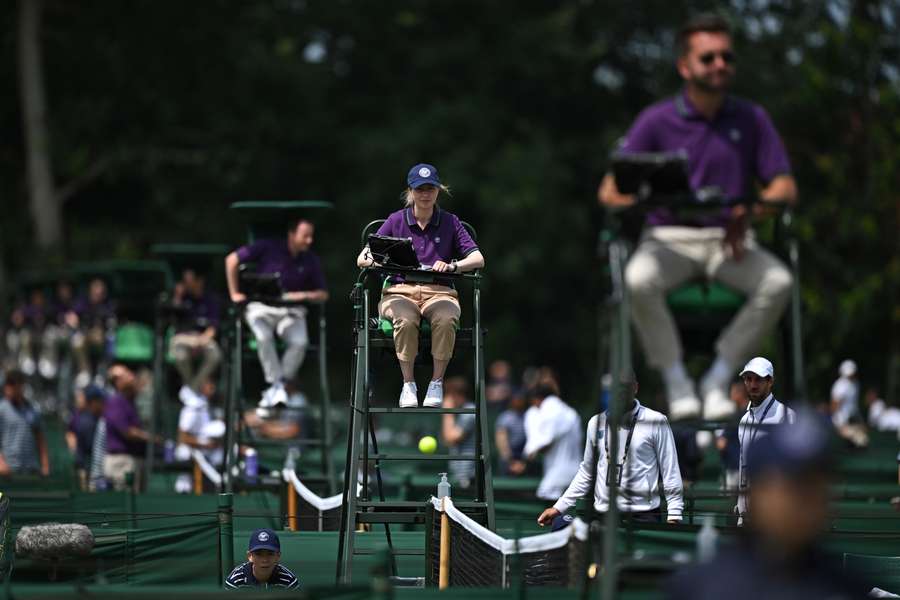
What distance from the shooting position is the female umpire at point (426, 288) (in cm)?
1158

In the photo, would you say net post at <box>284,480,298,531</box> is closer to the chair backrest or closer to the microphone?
the microphone

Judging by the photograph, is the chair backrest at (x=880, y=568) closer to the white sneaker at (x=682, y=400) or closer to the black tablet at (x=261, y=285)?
the white sneaker at (x=682, y=400)

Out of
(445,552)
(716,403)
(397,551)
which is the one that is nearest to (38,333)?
(397,551)

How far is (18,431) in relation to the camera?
2247 cm

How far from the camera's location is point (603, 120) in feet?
181

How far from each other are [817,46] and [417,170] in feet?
103

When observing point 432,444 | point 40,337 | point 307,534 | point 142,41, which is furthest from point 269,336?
point 142,41

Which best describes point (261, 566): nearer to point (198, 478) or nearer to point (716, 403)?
point (716, 403)

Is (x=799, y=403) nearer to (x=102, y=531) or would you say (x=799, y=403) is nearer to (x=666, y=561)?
(x=666, y=561)

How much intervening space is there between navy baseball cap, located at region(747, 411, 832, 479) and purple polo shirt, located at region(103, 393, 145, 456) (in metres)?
17.1

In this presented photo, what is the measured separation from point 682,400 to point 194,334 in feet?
52.7

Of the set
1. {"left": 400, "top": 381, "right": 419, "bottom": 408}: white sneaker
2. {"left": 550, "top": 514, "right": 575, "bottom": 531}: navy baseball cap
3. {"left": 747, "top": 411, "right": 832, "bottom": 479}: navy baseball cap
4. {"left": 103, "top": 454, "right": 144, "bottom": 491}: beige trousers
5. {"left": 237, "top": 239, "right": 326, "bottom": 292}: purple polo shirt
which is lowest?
{"left": 550, "top": 514, "right": 575, "bottom": 531}: navy baseball cap

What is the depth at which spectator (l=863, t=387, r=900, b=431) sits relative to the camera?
32834 millimetres

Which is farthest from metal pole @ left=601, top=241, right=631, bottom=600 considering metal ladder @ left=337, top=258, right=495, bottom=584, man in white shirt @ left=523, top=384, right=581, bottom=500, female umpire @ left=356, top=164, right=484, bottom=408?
man in white shirt @ left=523, top=384, right=581, bottom=500
